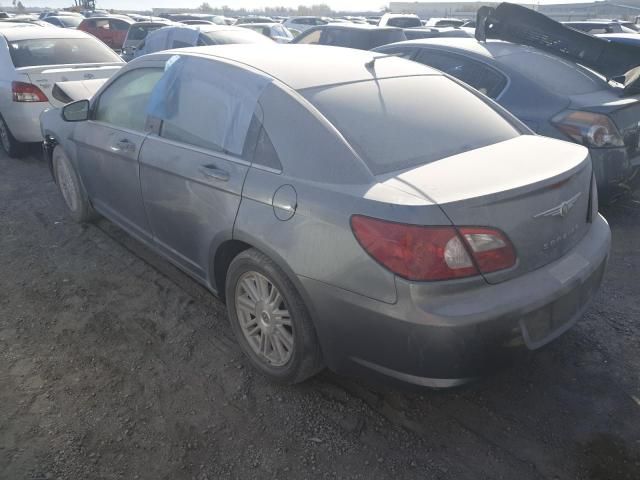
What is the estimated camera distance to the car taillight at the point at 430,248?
1976mm

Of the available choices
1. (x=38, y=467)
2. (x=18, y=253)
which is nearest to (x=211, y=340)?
(x=38, y=467)

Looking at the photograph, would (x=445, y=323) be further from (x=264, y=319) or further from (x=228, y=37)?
(x=228, y=37)

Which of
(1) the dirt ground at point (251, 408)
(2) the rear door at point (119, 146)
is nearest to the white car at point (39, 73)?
(2) the rear door at point (119, 146)

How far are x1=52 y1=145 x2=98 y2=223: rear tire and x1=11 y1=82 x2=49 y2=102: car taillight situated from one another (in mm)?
1774

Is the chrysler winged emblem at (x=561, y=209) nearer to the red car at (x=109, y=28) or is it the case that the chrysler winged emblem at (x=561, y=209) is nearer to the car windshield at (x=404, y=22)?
the car windshield at (x=404, y=22)

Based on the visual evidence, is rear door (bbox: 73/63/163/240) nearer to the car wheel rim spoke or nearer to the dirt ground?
the dirt ground

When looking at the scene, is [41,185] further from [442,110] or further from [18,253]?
[442,110]

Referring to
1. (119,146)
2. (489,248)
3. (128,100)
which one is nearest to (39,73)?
(128,100)

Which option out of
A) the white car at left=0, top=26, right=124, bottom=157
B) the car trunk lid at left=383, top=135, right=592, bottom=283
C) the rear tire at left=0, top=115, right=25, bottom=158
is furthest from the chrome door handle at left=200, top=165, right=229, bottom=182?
the rear tire at left=0, top=115, right=25, bottom=158

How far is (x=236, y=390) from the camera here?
270cm

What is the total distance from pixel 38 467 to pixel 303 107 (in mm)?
2025

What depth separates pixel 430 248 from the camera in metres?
1.98

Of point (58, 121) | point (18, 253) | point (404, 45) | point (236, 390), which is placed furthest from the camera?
point (404, 45)

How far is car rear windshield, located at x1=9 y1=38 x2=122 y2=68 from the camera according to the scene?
6520mm
